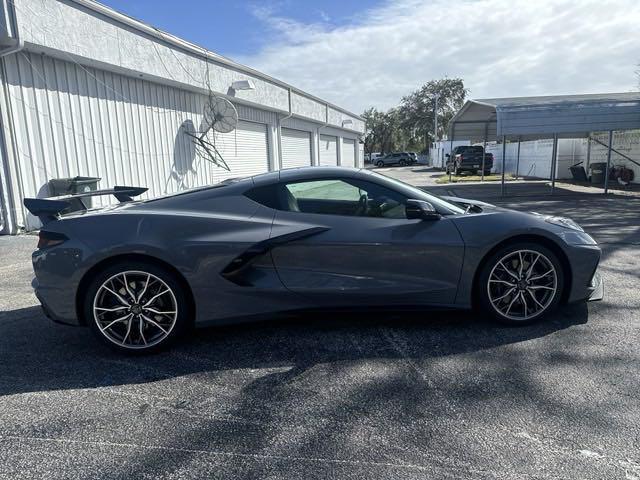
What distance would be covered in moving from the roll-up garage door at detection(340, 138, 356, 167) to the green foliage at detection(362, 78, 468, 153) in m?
34.4

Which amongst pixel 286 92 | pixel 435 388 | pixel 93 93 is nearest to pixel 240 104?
pixel 286 92

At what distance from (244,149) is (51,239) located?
1212 centimetres

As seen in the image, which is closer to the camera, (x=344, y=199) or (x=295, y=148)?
(x=344, y=199)

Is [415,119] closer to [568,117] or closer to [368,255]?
[568,117]

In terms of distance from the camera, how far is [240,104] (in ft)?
49.3

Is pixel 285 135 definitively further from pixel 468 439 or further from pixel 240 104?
pixel 468 439

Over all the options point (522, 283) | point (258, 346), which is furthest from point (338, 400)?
point (522, 283)

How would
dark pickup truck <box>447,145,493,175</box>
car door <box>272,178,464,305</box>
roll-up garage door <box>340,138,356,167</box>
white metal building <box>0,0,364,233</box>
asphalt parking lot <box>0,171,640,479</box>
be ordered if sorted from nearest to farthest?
asphalt parking lot <box>0,171,640,479</box>
car door <box>272,178,464,305</box>
white metal building <box>0,0,364,233</box>
roll-up garage door <box>340,138,356,167</box>
dark pickup truck <box>447,145,493,175</box>

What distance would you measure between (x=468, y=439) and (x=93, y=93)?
378 inches

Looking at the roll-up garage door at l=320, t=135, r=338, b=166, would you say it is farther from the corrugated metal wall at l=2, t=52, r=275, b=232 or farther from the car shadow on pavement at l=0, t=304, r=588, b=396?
the car shadow on pavement at l=0, t=304, r=588, b=396

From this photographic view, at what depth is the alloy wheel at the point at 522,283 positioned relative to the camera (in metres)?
3.88

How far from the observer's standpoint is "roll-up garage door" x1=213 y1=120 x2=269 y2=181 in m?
14.1

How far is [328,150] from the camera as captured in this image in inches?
1014

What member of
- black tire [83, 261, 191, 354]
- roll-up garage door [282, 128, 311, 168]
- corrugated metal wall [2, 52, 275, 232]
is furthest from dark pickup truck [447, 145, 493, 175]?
black tire [83, 261, 191, 354]
